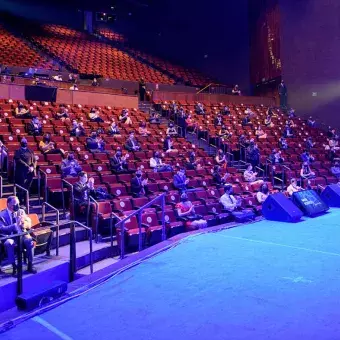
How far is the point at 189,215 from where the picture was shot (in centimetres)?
822

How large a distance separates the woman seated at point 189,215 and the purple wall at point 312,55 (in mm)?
11533

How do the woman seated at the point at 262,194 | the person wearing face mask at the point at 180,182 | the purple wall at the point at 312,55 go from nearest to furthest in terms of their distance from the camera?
the person wearing face mask at the point at 180,182 < the woman seated at the point at 262,194 < the purple wall at the point at 312,55

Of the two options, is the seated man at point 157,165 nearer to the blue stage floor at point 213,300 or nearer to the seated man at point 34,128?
the seated man at point 34,128

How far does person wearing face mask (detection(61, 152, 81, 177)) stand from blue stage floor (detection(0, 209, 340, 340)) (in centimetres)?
284

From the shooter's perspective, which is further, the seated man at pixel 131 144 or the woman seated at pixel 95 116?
the woman seated at pixel 95 116

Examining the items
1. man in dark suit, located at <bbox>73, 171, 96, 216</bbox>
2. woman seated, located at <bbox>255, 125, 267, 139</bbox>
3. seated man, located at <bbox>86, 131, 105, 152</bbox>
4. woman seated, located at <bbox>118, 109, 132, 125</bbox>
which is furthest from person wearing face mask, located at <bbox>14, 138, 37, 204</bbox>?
woman seated, located at <bbox>255, 125, 267, 139</bbox>

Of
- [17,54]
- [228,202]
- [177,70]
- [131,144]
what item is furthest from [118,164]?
[177,70]

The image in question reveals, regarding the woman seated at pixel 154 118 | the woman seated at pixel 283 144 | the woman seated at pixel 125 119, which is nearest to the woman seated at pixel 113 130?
the woman seated at pixel 125 119

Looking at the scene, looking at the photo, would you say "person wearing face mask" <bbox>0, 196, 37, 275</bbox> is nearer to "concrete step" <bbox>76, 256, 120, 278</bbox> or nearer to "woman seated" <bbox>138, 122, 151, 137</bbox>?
"concrete step" <bbox>76, 256, 120, 278</bbox>

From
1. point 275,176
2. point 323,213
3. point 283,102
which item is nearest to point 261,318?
point 323,213

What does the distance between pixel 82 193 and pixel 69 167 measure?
1062 mm

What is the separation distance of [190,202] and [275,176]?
487 centimetres

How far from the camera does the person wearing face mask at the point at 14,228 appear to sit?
16.7 ft

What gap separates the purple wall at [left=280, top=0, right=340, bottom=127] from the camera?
17875 millimetres
